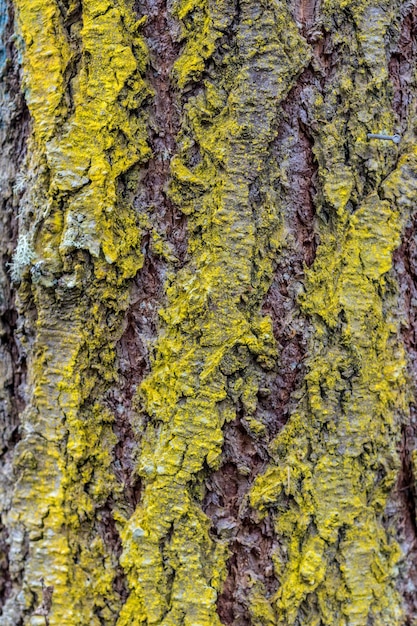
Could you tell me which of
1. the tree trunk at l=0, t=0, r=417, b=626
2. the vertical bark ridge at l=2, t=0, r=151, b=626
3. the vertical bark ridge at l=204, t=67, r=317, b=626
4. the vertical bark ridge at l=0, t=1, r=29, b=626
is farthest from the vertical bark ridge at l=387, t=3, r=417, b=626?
the vertical bark ridge at l=0, t=1, r=29, b=626

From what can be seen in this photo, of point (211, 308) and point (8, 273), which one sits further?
point (8, 273)

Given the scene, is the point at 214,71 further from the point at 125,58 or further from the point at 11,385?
the point at 11,385

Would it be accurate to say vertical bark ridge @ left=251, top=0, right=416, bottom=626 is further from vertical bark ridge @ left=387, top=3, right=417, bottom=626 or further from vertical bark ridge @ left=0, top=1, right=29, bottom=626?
vertical bark ridge @ left=0, top=1, right=29, bottom=626

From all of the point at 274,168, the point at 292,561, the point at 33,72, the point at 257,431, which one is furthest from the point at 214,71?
the point at 292,561

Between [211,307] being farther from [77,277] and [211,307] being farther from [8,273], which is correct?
[8,273]

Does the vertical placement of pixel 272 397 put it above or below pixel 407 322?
below

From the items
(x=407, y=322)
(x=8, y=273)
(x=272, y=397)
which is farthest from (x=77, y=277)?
(x=407, y=322)

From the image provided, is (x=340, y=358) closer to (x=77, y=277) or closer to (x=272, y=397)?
(x=272, y=397)
